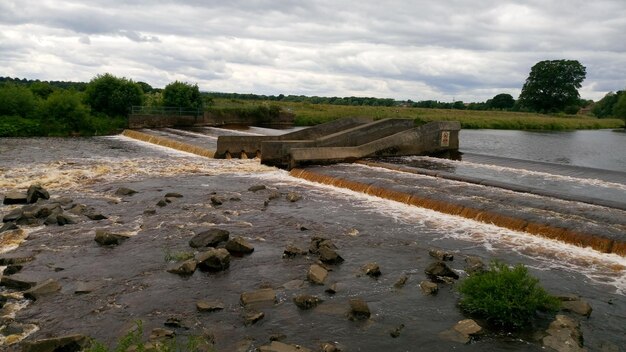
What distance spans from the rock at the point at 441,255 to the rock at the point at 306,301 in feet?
11.7

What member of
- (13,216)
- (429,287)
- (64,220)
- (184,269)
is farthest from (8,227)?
(429,287)

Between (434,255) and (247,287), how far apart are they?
441 centimetres

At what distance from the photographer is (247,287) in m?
9.83

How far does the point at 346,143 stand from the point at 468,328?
19861mm

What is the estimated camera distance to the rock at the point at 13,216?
14.0 m

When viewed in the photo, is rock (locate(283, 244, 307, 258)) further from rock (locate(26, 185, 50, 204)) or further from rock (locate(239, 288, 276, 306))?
rock (locate(26, 185, 50, 204))

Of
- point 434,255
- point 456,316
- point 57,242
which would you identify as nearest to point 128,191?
point 57,242

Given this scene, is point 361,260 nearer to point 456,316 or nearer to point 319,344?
point 456,316

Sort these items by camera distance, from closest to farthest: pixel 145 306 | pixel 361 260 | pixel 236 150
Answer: pixel 145 306 → pixel 361 260 → pixel 236 150

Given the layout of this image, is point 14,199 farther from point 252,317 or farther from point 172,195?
point 252,317

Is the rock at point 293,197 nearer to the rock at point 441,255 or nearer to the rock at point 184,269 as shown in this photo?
the rock at point 441,255

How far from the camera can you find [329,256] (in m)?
11.2

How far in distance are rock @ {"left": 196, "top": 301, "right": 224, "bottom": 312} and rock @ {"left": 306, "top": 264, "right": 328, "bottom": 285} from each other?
77.6 inches

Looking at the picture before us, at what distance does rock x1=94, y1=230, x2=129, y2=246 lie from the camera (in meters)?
12.2
